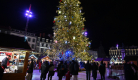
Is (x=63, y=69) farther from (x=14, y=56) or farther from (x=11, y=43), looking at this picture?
(x=11, y=43)

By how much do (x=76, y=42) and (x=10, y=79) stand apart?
39.6 feet

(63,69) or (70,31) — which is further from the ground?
(70,31)

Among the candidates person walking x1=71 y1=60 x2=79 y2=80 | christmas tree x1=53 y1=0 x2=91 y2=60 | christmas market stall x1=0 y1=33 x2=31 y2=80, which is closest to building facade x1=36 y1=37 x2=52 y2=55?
christmas tree x1=53 y1=0 x2=91 y2=60

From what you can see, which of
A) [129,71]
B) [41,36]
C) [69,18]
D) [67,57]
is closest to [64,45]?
[67,57]

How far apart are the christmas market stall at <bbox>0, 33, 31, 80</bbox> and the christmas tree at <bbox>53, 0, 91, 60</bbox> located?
961 centimetres

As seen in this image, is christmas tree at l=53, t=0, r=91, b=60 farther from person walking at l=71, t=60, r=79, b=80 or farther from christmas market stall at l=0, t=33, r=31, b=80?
christmas market stall at l=0, t=33, r=31, b=80

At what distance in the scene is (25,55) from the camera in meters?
7.74

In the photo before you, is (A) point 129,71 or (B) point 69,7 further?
(B) point 69,7

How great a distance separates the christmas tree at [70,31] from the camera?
17266 millimetres

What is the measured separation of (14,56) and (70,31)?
10.7 meters

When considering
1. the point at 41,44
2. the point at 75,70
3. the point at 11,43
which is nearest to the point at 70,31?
the point at 75,70

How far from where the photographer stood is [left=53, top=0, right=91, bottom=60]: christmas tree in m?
17.3

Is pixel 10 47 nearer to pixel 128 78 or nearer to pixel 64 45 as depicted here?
pixel 128 78

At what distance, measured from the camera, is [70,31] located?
17.3 m
